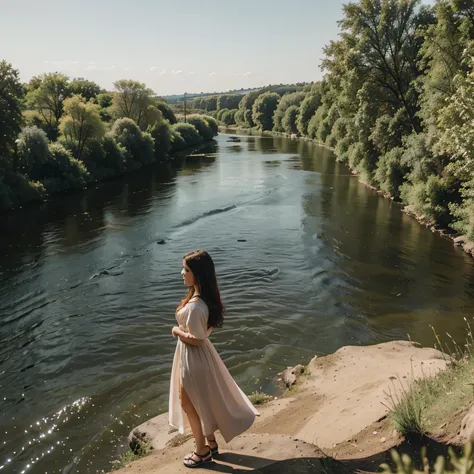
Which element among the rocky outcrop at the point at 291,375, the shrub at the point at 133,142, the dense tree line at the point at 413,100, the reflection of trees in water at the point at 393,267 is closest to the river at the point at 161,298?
the reflection of trees in water at the point at 393,267

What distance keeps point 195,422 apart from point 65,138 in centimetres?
4456

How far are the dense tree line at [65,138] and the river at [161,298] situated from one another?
19.8 ft

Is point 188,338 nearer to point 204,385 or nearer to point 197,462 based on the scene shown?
point 204,385

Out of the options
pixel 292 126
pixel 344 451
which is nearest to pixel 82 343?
pixel 344 451

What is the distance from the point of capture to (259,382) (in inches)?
391

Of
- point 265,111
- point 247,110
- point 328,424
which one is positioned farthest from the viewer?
point 247,110

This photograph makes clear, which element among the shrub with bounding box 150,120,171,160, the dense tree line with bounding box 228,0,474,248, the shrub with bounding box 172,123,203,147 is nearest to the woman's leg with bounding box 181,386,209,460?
the dense tree line with bounding box 228,0,474,248

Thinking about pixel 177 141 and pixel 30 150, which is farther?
pixel 177 141

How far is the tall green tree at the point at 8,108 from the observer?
30984mm

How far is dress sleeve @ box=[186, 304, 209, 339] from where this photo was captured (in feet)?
15.8

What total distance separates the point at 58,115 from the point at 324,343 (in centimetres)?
5166

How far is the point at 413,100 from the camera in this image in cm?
3216

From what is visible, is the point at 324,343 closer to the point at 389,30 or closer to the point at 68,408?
the point at 68,408

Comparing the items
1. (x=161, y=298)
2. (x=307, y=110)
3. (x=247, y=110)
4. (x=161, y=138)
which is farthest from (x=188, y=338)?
(x=247, y=110)
